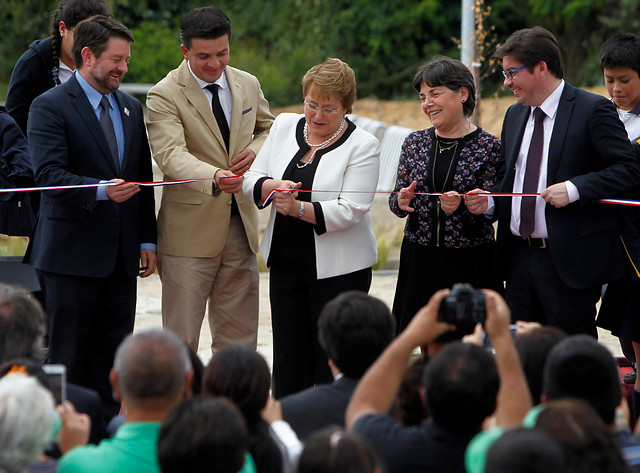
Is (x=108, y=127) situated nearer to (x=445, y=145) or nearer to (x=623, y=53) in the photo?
(x=445, y=145)

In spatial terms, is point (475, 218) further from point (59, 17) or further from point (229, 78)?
point (59, 17)

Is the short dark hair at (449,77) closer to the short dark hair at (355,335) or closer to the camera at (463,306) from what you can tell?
the short dark hair at (355,335)

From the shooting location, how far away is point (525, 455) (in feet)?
7.65

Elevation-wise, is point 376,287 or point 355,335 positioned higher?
point 355,335

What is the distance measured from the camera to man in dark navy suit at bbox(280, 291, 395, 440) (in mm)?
3275

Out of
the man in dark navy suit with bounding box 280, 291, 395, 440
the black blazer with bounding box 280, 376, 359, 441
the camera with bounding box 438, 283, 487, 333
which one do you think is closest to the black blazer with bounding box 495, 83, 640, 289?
the man in dark navy suit with bounding box 280, 291, 395, 440

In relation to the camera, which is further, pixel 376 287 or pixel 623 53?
pixel 376 287

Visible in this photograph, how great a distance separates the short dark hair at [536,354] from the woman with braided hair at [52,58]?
140 inches

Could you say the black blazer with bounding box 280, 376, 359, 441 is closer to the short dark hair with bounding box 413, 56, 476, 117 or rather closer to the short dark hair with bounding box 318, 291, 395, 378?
the short dark hair with bounding box 318, 291, 395, 378

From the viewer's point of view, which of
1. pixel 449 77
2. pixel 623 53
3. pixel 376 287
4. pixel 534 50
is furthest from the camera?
pixel 376 287

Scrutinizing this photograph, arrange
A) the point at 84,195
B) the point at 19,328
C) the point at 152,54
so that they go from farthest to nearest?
the point at 152,54 < the point at 84,195 < the point at 19,328

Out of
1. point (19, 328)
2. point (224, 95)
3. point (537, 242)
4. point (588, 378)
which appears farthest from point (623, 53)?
point (19, 328)

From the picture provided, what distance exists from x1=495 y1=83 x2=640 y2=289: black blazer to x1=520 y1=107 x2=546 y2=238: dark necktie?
0.25ft

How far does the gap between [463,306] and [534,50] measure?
212 cm
